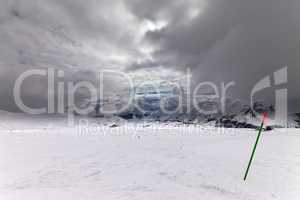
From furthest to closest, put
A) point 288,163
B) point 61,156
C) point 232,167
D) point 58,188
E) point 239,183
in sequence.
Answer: point 61,156, point 288,163, point 232,167, point 239,183, point 58,188

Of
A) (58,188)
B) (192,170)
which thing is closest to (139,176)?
(192,170)

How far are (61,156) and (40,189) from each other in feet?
20.7

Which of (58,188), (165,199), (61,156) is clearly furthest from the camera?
(61,156)

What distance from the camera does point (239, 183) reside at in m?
8.96

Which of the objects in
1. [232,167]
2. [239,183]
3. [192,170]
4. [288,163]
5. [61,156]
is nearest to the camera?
[239,183]

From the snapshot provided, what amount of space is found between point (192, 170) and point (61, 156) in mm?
9705

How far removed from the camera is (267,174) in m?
10.4

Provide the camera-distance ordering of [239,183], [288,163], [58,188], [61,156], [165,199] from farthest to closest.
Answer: [61,156] < [288,163] < [239,183] < [58,188] < [165,199]

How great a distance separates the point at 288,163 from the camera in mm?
12445

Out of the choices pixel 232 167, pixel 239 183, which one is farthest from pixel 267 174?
pixel 239 183

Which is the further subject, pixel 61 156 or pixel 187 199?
pixel 61 156

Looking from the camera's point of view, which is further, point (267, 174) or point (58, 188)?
point (267, 174)

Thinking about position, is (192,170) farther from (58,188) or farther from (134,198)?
(58,188)

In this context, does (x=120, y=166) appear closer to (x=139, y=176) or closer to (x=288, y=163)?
(x=139, y=176)
